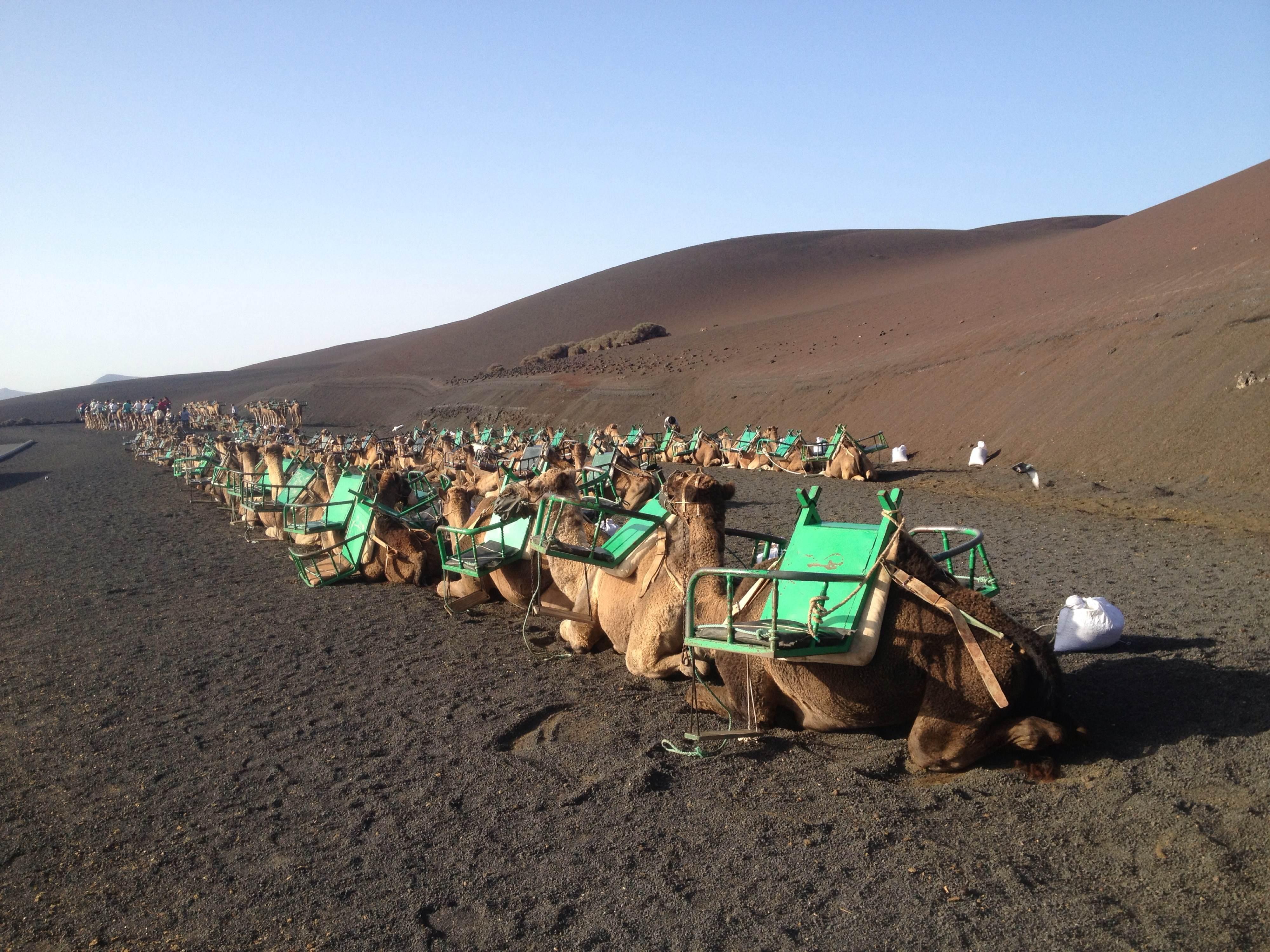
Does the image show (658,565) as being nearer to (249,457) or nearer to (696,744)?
(696,744)

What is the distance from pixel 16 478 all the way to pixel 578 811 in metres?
32.5

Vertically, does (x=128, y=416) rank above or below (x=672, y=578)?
below

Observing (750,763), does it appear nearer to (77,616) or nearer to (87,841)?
(87,841)

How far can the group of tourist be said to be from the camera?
196ft

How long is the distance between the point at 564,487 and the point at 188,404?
7613 centimetres

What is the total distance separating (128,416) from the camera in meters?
63.8

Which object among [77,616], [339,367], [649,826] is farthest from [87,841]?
[339,367]

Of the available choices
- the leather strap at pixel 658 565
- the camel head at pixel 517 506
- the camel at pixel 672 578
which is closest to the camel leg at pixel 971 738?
the camel at pixel 672 578

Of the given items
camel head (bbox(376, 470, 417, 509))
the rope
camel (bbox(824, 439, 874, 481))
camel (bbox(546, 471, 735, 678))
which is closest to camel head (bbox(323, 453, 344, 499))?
camel head (bbox(376, 470, 417, 509))

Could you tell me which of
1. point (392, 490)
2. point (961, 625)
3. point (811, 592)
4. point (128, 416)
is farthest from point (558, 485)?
point (128, 416)

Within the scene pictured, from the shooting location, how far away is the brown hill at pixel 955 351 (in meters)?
19.6

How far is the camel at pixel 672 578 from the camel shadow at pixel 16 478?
2593 cm

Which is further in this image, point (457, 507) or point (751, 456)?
point (751, 456)

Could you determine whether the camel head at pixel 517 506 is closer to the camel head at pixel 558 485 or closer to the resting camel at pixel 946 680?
the camel head at pixel 558 485
